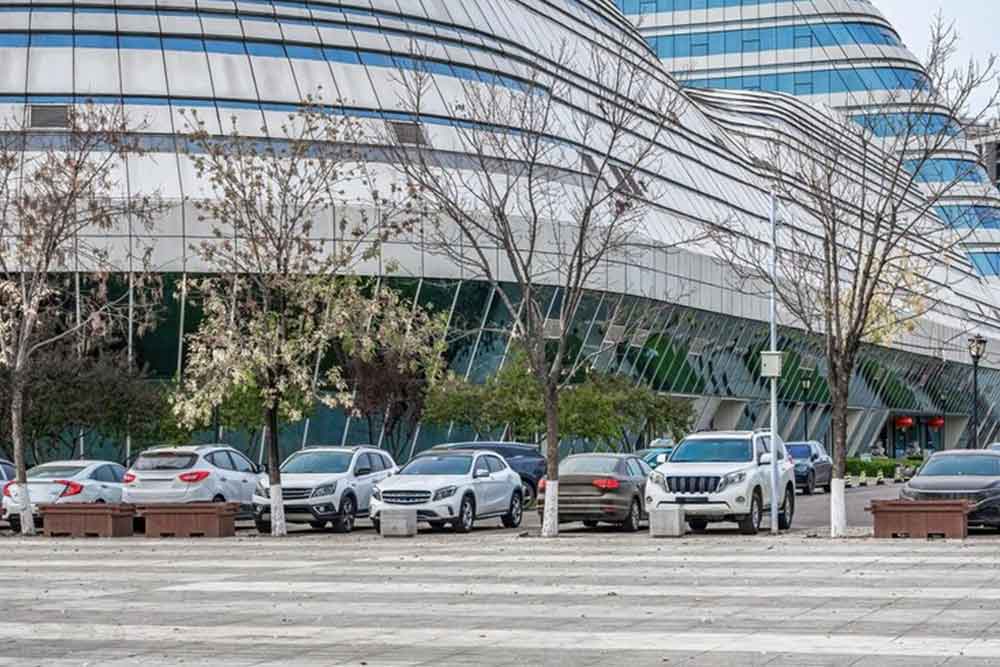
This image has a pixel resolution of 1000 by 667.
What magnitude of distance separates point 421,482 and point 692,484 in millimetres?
5195

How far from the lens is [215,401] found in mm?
36156

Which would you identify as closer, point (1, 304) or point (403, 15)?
point (1, 304)

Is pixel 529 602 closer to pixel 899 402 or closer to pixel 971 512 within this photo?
pixel 971 512

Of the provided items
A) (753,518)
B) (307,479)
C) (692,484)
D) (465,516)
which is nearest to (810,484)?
(753,518)

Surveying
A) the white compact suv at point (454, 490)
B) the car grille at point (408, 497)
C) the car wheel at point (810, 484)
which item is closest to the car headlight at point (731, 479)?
the white compact suv at point (454, 490)

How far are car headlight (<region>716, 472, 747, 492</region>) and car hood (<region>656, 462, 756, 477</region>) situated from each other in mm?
94

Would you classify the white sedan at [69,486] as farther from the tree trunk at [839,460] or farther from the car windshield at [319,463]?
the tree trunk at [839,460]

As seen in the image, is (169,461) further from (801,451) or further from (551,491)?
(801,451)

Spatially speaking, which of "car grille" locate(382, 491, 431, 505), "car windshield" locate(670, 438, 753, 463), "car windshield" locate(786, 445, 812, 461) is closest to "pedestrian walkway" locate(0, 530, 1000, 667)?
"car grille" locate(382, 491, 431, 505)

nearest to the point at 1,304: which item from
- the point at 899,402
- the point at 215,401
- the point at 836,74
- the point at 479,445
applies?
the point at 215,401

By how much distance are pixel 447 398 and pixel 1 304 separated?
47.5ft

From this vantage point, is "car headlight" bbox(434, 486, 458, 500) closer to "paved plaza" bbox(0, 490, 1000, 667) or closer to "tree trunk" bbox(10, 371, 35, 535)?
"paved plaza" bbox(0, 490, 1000, 667)

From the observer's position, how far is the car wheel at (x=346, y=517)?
34.4 m

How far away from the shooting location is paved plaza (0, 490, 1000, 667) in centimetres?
1398
